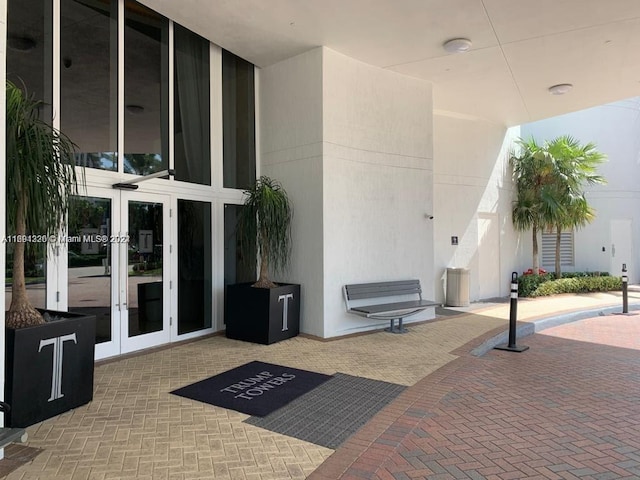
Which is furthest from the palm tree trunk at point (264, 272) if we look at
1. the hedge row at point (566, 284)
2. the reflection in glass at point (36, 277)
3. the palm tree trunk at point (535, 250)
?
the palm tree trunk at point (535, 250)

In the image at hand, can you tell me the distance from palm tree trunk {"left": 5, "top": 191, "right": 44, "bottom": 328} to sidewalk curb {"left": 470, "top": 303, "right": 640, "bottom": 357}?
16.2 feet

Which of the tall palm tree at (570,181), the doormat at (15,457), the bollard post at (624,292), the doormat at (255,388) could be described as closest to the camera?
the doormat at (15,457)

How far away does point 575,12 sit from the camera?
5637 mm

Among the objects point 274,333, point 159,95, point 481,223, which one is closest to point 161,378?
point 274,333

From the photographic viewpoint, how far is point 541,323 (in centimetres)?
782

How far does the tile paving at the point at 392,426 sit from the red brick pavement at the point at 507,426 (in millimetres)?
13

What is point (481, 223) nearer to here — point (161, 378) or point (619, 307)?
Answer: point (619, 307)

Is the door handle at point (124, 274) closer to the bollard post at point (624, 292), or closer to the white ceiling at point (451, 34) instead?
the white ceiling at point (451, 34)

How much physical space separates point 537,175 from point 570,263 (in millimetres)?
3499

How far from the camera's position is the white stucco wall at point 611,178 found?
44.3ft

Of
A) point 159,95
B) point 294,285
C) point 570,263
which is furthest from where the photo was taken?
point 570,263

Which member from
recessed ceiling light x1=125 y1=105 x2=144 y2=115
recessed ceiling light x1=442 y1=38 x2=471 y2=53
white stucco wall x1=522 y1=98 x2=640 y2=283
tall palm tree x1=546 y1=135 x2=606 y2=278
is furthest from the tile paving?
white stucco wall x1=522 y1=98 x2=640 y2=283

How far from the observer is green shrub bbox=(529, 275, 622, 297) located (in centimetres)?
1153

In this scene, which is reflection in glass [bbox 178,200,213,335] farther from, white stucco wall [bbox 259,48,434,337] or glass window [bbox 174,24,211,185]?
white stucco wall [bbox 259,48,434,337]
